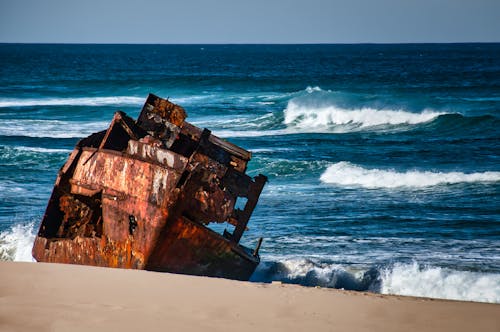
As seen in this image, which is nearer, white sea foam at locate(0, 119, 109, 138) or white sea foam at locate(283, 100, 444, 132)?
white sea foam at locate(0, 119, 109, 138)

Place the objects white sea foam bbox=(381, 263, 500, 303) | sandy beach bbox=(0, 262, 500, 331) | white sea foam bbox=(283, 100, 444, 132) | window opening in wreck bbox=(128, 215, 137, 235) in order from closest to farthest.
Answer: sandy beach bbox=(0, 262, 500, 331) < window opening in wreck bbox=(128, 215, 137, 235) < white sea foam bbox=(381, 263, 500, 303) < white sea foam bbox=(283, 100, 444, 132)

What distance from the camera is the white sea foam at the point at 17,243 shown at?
34.4 feet

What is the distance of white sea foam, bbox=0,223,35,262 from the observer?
10.5 m

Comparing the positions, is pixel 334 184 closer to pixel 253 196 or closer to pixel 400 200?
pixel 400 200

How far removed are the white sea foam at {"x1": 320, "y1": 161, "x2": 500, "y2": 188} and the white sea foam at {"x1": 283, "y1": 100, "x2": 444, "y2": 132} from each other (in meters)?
11.2

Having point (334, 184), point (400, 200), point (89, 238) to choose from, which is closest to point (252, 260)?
point (89, 238)

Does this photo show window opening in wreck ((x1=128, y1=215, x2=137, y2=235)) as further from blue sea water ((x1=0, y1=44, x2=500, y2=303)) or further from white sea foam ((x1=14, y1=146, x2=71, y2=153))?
white sea foam ((x1=14, y1=146, x2=71, y2=153))

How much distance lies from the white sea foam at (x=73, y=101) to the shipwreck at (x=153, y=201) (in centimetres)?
2803

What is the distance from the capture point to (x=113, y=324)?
558cm

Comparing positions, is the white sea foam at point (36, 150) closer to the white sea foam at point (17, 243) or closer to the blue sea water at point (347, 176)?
Result: the blue sea water at point (347, 176)

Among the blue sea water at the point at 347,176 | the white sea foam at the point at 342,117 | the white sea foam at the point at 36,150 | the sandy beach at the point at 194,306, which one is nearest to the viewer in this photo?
the sandy beach at the point at 194,306

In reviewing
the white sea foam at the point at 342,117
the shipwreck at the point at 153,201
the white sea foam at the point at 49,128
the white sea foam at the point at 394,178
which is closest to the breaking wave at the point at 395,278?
the shipwreck at the point at 153,201

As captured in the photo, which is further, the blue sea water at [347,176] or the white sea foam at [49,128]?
the white sea foam at [49,128]

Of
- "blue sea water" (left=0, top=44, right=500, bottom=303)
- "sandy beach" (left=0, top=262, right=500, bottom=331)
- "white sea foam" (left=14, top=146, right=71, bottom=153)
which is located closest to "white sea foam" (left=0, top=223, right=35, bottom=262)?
"blue sea water" (left=0, top=44, right=500, bottom=303)
